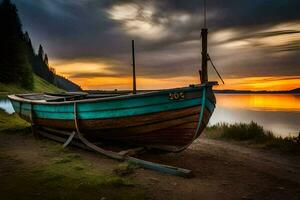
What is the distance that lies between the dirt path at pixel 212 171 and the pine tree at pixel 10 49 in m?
56.0

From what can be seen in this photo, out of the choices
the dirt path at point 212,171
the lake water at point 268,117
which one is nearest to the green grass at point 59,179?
the dirt path at point 212,171

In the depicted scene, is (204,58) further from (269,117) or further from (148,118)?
(269,117)

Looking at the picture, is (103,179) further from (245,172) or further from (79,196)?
(245,172)

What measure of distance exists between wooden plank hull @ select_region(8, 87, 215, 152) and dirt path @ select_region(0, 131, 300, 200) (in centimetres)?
76

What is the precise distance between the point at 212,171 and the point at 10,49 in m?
63.0

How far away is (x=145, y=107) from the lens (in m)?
8.94

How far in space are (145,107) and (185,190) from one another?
3.00 metres

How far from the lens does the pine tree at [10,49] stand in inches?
2418

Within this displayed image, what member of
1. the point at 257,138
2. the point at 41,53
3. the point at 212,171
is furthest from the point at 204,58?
the point at 41,53

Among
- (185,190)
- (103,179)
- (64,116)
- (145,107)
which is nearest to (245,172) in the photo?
(185,190)

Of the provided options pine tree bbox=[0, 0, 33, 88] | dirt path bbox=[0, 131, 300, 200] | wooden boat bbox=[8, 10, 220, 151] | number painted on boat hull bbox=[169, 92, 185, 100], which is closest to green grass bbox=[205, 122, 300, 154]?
dirt path bbox=[0, 131, 300, 200]

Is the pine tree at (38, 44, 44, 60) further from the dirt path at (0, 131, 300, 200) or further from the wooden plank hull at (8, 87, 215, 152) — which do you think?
the wooden plank hull at (8, 87, 215, 152)

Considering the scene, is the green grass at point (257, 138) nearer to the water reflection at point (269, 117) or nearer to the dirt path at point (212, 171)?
the dirt path at point (212, 171)

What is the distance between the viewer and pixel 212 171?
332 inches
